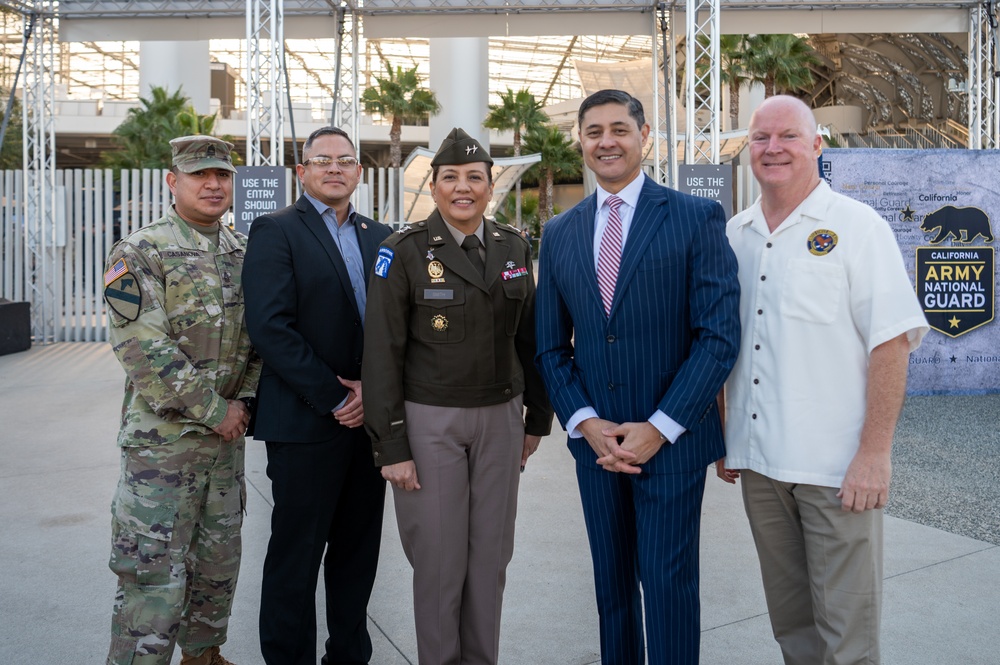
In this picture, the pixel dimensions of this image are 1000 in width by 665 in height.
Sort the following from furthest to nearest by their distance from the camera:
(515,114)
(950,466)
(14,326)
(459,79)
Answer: (515,114) → (459,79) → (14,326) → (950,466)

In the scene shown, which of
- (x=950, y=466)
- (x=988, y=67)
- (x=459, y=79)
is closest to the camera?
(x=950, y=466)

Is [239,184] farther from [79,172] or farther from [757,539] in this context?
[757,539]

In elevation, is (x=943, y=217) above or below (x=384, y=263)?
above

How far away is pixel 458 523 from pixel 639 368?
2.55 ft

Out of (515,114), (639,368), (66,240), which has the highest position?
(515,114)

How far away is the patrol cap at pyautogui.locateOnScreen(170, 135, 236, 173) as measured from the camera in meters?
2.77

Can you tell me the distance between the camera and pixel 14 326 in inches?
468

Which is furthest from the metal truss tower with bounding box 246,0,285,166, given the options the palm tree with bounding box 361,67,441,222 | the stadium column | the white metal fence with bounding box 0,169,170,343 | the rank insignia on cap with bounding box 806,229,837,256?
the palm tree with bounding box 361,67,441,222

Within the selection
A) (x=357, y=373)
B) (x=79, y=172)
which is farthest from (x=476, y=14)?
(x=357, y=373)

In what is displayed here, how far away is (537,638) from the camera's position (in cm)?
333

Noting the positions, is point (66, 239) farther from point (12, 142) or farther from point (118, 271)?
point (12, 142)

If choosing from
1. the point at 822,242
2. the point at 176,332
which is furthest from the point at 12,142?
the point at 822,242

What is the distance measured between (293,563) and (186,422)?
60cm

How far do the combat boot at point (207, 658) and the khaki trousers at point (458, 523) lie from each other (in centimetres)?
80
